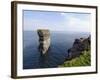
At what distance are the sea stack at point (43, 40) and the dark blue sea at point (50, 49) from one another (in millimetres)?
29

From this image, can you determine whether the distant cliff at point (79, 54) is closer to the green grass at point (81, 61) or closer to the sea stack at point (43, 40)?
the green grass at point (81, 61)

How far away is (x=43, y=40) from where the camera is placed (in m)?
2.11

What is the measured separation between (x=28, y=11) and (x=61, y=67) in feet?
1.80

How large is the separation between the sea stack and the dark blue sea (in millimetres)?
29

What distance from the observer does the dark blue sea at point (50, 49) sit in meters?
2.04

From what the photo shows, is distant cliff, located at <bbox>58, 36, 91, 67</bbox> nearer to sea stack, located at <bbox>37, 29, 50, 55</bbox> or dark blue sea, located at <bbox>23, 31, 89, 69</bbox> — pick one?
dark blue sea, located at <bbox>23, 31, 89, 69</bbox>

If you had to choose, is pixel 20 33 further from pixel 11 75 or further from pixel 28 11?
pixel 11 75

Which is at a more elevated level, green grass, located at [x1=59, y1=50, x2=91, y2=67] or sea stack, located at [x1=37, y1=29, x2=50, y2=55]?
sea stack, located at [x1=37, y1=29, x2=50, y2=55]

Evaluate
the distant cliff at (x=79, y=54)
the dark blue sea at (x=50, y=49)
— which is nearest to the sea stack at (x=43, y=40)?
the dark blue sea at (x=50, y=49)

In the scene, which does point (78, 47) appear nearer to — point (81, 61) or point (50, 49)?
point (81, 61)

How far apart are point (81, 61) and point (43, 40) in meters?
0.41

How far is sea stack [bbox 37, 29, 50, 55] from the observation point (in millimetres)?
2096

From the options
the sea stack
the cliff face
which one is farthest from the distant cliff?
the sea stack

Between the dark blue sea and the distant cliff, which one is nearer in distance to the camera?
the dark blue sea
